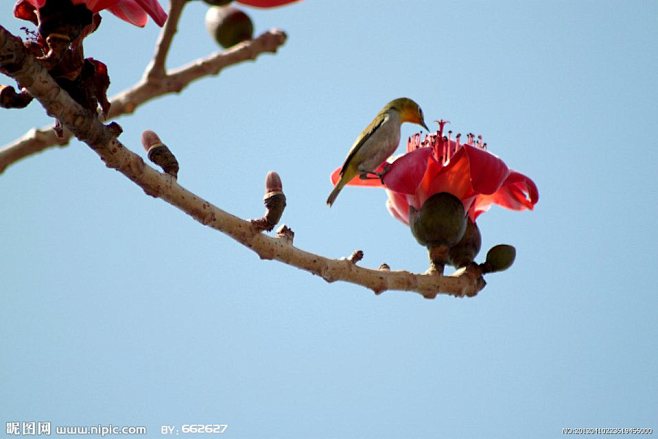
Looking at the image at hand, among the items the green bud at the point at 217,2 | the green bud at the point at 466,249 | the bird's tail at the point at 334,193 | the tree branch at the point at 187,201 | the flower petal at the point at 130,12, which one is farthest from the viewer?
the bird's tail at the point at 334,193

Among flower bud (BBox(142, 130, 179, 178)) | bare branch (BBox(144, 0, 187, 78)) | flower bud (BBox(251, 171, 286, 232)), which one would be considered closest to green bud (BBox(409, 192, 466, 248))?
flower bud (BBox(251, 171, 286, 232))

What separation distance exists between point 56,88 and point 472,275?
1.67 meters

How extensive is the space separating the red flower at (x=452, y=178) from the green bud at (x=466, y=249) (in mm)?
101

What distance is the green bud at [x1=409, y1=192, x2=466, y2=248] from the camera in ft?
9.37

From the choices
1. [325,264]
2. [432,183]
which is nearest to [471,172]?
[432,183]

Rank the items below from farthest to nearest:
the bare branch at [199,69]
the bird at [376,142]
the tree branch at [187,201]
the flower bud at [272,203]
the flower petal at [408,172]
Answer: the bird at [376,142], the flower petal at [408,172], the flower bud at [272,203], the tree branch at [187,201], the bare branch at [199,69]

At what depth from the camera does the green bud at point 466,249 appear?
9.37 feet

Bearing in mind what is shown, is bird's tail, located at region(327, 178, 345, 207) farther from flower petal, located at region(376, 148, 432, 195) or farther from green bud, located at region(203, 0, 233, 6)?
green bud, located at region(203, 0, 233, 6)

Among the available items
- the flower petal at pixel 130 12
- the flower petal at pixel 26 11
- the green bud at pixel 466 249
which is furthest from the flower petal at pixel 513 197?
the flower petal at pixel 26 11

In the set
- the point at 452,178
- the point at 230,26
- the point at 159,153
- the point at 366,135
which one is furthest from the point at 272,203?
the point at 366,135

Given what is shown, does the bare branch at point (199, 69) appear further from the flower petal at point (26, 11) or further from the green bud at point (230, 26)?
the flower petal at point (26, 11)

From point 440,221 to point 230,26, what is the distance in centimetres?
167

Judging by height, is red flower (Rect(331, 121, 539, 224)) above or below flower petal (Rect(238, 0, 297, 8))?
above

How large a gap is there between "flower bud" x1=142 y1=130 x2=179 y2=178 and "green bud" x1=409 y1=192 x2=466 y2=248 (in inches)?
46.5
